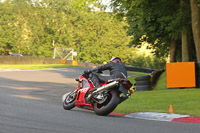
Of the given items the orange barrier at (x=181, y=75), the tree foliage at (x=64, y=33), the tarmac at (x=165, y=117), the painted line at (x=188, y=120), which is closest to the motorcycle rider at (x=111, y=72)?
the tarmac at (x=165, y=117)

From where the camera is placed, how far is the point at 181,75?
2091 cm

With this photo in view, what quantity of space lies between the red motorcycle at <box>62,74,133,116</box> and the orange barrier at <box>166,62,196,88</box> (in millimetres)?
10449

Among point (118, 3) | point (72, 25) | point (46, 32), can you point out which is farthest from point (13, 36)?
point (118, 3)

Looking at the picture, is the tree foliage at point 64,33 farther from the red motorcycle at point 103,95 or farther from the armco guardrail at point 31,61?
the red motorcycle at point 103,95

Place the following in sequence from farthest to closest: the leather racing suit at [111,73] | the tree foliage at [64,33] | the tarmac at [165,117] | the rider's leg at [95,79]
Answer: the tree foliage at [64,33], the rider's leg at [95,79], the leather racing suit at [111,73], the tarmac at [165,117]

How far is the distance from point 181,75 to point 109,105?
11716 mm

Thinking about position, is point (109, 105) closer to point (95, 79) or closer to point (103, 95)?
point (103, 95)

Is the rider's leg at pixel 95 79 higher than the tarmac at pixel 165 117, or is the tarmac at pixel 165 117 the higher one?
the rider's leg at pixel 95 79

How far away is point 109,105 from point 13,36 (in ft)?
256

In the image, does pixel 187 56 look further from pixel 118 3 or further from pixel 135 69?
pixel 135 69

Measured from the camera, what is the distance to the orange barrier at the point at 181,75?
20.7m

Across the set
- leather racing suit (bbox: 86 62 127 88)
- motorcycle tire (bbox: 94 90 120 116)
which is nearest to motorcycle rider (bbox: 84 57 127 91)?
leather racing suit (bbox: 86 62 127 88)

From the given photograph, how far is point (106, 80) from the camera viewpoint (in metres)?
10.8

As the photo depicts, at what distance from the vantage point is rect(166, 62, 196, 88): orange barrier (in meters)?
20.7
